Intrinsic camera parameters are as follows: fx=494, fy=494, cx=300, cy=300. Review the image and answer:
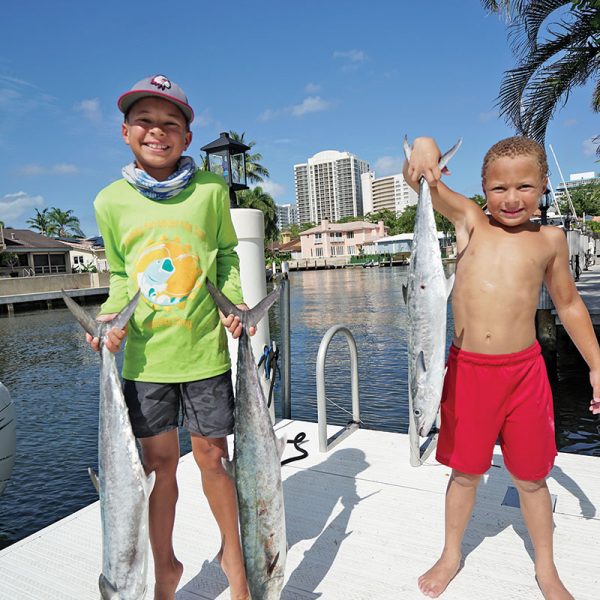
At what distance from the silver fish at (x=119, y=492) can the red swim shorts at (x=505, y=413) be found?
133cm

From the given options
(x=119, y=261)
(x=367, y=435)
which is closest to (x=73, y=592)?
(x=119, y=261)

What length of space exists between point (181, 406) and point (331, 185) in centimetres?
17158

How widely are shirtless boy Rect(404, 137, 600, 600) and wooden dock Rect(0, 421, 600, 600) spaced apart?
25 centimetres

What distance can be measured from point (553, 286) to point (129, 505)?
6.36 ft

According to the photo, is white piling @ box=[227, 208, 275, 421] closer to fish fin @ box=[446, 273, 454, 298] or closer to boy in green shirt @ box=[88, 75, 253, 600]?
boy in green shirt @ box=[88, 75, 253, 600]

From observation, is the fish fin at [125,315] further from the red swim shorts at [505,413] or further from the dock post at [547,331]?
the dock post at [547,331]

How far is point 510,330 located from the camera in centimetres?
210

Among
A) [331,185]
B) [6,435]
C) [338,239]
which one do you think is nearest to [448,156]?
[6,435]

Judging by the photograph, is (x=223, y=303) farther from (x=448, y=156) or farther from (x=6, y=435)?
(x=6, y=435)

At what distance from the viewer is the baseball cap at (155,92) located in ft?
6.18

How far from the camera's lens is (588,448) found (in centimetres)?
695

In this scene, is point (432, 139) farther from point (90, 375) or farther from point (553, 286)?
point (90, 375)

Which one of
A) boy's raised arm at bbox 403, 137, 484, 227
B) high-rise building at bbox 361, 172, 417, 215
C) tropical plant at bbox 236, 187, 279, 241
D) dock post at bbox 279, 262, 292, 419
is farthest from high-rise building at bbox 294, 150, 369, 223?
boy's raised arm at bbox 403, 137, 484, 227

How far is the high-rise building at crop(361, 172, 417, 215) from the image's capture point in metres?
172
